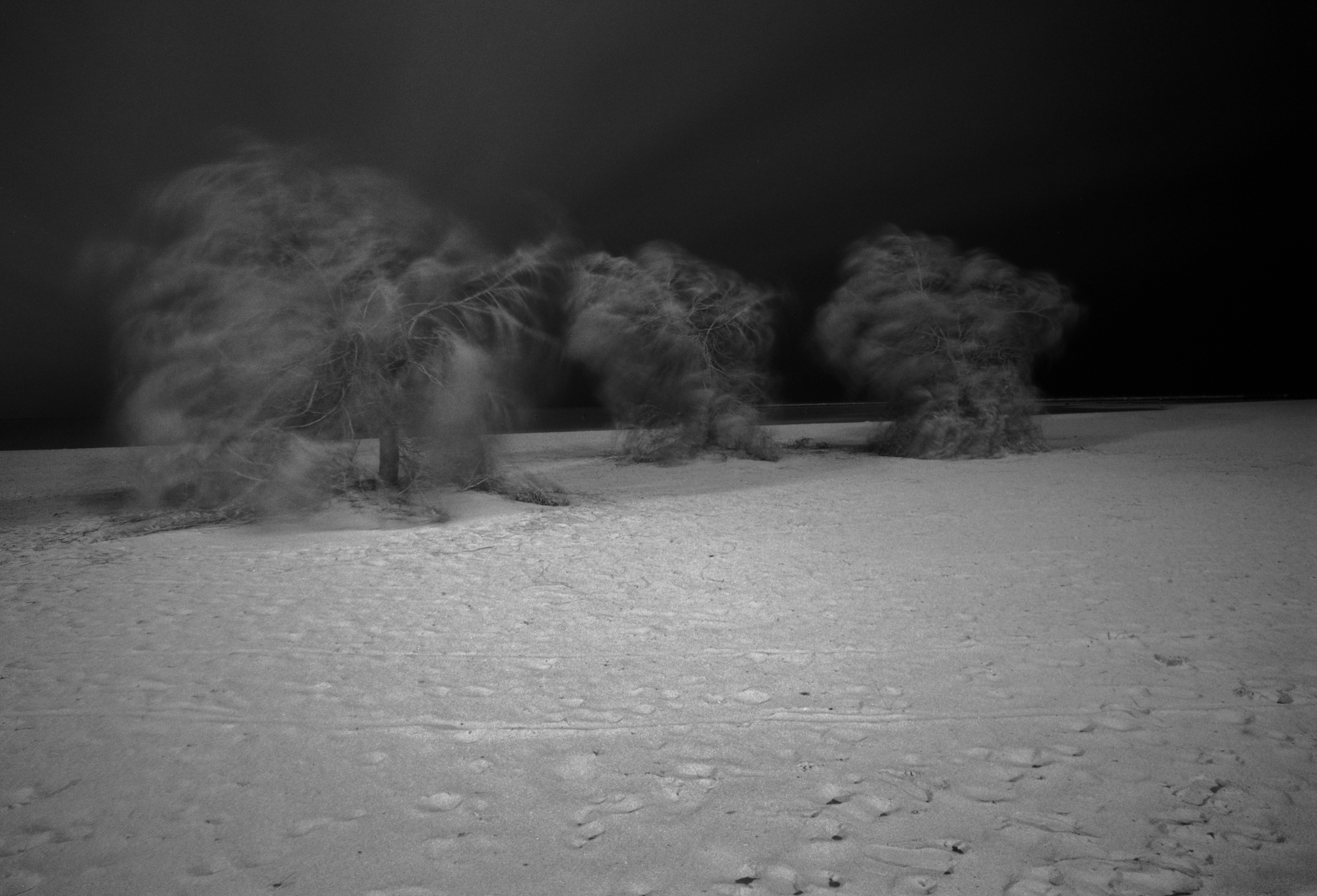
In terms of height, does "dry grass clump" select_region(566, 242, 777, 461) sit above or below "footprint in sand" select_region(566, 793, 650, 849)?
above

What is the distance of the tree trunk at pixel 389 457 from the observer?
9812mm

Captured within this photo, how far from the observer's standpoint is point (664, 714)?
3.64m

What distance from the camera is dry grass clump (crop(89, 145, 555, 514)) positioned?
9.03m

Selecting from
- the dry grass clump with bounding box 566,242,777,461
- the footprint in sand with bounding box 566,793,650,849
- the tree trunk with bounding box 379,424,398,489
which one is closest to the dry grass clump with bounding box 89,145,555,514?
the tree trunk with bounding box 379,424,398,489

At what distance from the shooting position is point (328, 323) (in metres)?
9.41

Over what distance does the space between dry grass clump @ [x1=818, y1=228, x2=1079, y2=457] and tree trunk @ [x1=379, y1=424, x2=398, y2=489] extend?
11081 mm

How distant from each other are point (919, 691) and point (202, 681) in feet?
13.5

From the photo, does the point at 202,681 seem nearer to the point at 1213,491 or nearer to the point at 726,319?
the point at 1213,491

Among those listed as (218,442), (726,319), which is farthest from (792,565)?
(726,319)

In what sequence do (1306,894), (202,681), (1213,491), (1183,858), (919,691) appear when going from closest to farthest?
(1306,894) → (1183,858) → (919,691) → (202,681) → (1213,491)

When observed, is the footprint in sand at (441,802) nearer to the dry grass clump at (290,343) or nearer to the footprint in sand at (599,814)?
the footprint in sand at (599,814)

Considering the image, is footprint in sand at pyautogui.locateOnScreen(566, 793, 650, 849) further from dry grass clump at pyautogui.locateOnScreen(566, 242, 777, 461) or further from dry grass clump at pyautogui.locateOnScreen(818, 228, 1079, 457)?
dry grass clump at pyautogui.locateOnScreen(818, 228, 1079, 457)

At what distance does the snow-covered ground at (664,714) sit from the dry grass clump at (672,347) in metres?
8.47

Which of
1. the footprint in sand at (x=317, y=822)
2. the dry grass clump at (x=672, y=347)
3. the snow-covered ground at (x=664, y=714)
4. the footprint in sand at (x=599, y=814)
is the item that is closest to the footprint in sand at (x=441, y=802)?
the snow-covered ground at (x=664, y=714)
